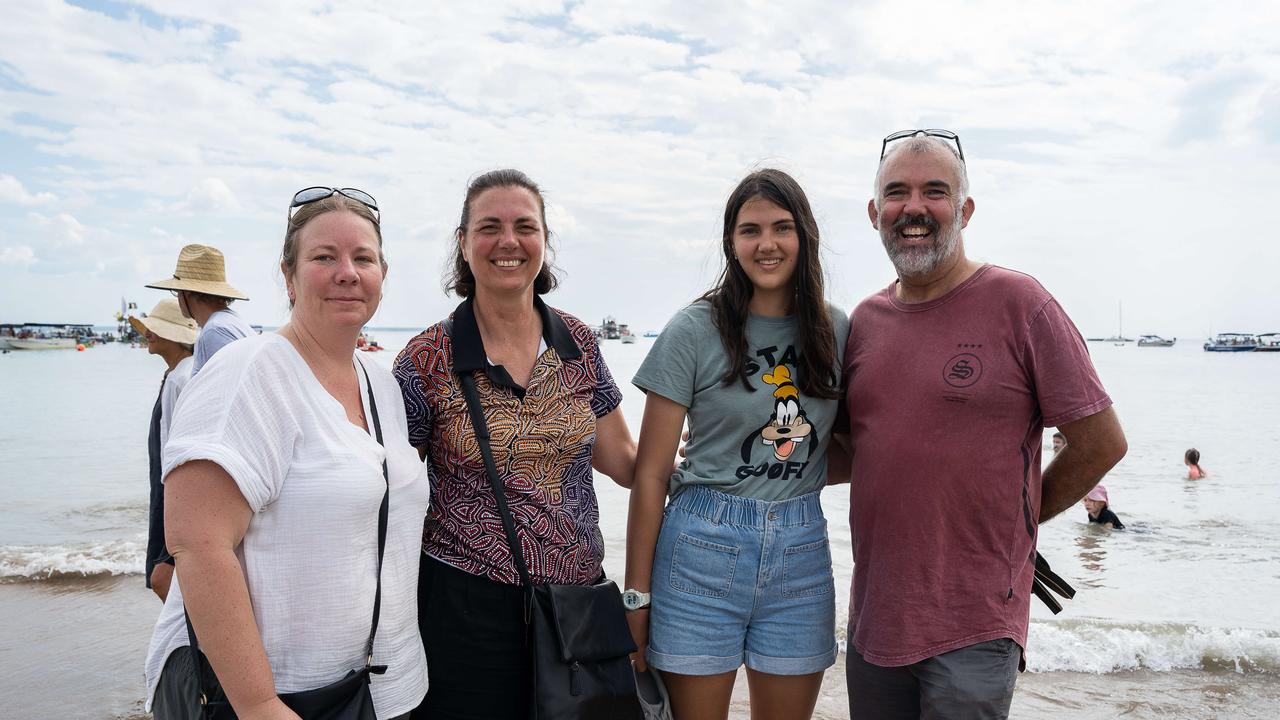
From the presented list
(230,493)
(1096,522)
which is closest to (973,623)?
(230,493)

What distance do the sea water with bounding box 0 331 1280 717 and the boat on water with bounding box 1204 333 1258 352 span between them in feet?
406

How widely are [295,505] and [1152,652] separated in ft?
22.6

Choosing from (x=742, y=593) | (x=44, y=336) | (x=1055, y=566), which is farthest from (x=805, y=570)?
(x=44, y=336)

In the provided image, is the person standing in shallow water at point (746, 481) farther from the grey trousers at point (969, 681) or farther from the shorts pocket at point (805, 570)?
the grey trousers at point (969, 681)

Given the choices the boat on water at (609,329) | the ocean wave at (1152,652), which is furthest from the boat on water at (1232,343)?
the ocean wave at (1152,652)

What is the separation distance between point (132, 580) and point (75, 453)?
11.8m

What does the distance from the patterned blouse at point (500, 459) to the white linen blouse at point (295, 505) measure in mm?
370

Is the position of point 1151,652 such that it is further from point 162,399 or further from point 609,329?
point 609,329

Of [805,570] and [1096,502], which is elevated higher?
[805,570]

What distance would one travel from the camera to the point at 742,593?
286 centimetres

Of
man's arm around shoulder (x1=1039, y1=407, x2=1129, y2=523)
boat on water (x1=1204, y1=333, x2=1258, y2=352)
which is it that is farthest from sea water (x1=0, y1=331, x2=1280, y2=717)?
boat on water (x1=1204, y1=333, x2=1258, y2=352)

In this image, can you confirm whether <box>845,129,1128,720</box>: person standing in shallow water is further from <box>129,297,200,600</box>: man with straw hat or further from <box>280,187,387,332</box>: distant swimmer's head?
<box>129,297,200,600</box>: man with straw hat

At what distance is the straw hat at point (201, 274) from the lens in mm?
5145

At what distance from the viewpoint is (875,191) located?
316 cm
